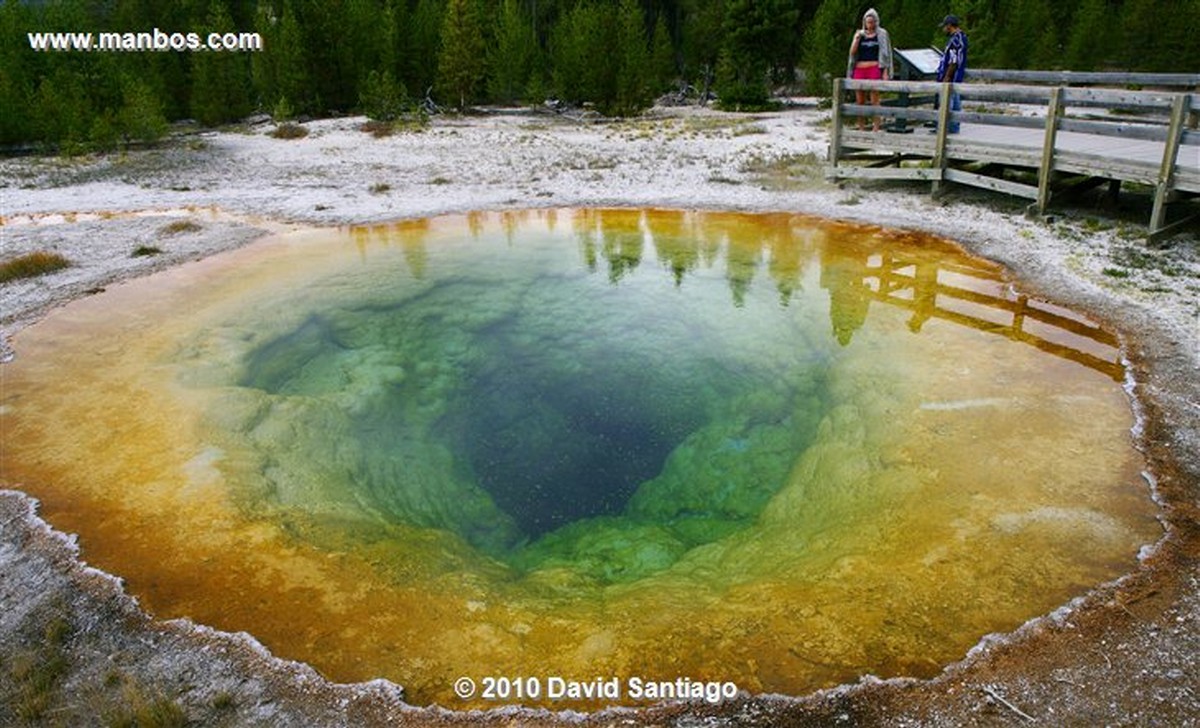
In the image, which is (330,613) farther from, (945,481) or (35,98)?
(35,98)

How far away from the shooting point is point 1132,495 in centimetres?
551

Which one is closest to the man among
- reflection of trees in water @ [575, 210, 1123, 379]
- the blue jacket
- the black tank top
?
the blue jacket

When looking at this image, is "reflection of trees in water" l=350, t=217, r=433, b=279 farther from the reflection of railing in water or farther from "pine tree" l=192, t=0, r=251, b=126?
"pine tree" l=192, t=0, r=251, b=126

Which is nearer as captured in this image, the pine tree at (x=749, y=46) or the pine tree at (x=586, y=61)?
the pine tree at (x=586, y=61)

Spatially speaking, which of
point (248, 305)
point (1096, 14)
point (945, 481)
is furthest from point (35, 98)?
point (1096, 14)

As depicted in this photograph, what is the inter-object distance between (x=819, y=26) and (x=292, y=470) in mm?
31631

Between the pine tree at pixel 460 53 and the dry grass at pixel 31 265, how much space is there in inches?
853

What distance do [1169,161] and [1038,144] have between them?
290 cm

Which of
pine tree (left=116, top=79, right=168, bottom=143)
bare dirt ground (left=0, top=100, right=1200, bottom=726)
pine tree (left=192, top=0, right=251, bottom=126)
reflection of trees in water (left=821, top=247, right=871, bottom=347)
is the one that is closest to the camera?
bare dirt ground (left=0, top=100, right=1200, bottom=726)

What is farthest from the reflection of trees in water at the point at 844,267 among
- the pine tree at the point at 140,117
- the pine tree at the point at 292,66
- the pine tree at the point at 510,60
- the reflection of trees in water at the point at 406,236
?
the pine tree at the point at 510,60

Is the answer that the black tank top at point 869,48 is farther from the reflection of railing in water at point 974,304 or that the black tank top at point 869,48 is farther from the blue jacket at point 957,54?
the reflection of railing in water at point 974,304

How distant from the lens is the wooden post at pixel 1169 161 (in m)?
9.24

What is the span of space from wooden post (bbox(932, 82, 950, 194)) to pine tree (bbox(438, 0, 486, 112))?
71.5ft

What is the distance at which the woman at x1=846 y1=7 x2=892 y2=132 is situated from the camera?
14352 millimetres
